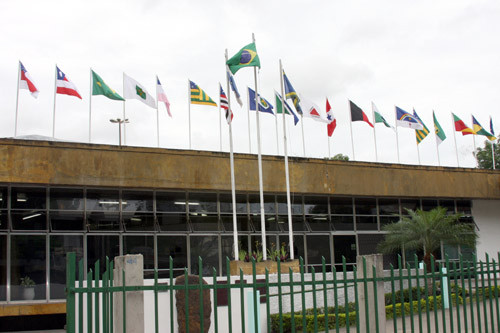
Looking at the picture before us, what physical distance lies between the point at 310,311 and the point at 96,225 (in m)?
7.65

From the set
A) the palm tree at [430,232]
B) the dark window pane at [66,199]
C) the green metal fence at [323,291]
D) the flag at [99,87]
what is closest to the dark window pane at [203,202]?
the dark window pane at [66,199]

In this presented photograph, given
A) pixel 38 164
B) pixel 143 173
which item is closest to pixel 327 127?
pixel 143 173

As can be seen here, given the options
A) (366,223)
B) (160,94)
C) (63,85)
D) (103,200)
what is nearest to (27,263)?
(103,200)

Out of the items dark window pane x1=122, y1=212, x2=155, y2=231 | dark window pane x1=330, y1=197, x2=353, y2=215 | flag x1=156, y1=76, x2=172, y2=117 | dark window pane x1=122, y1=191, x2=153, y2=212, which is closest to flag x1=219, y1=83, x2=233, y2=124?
flag x1=156, y1=76, x2=172, y2=117

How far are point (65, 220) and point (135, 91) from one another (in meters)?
4.81

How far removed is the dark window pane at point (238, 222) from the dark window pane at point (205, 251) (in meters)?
0.60

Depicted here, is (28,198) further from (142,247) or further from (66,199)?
(142,247)

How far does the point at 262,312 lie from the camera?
15.3m

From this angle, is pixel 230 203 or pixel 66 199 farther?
pixel 230 203

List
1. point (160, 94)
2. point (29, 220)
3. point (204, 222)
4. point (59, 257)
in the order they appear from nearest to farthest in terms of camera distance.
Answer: point (29, 220) < point (59, 257) < point (160, 94) < point (204, 222)

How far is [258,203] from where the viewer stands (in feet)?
75.0

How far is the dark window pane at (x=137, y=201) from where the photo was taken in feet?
67.3

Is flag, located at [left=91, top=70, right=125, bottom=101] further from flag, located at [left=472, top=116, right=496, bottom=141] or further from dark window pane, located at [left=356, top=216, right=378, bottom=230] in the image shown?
flag, located at [left=472, top=116, right=496, bottom=141]

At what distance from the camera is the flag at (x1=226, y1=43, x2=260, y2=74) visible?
59.4 feet
